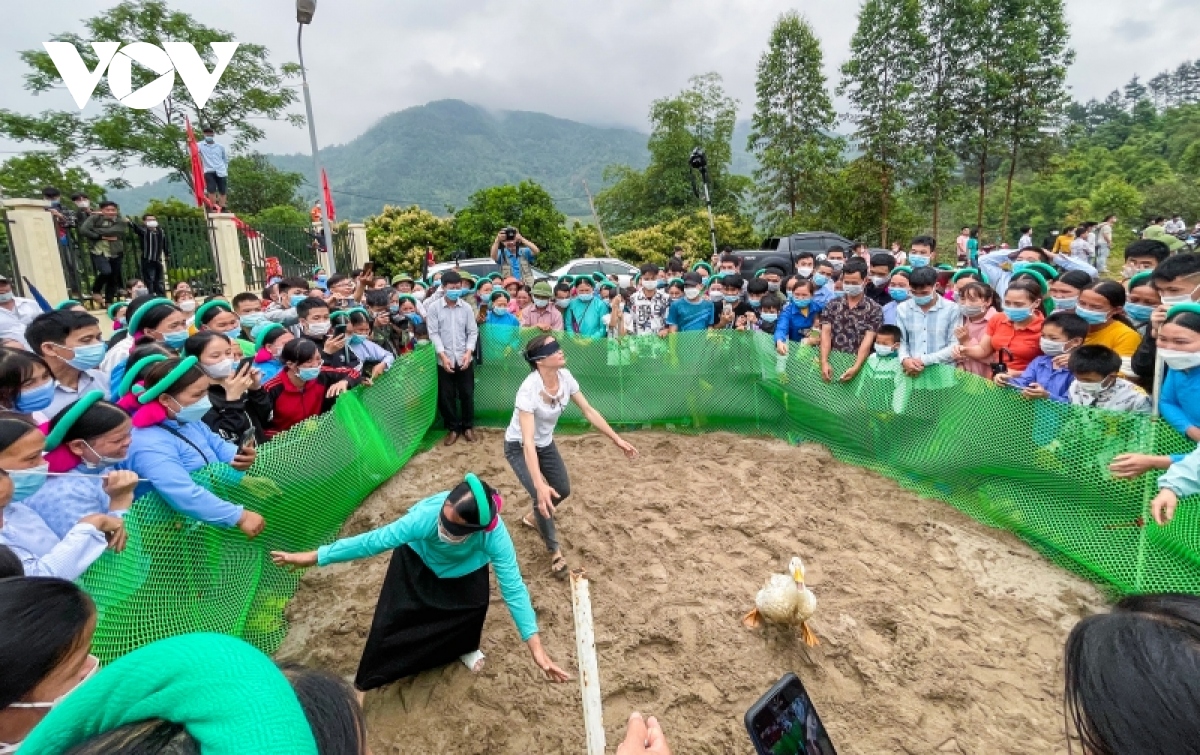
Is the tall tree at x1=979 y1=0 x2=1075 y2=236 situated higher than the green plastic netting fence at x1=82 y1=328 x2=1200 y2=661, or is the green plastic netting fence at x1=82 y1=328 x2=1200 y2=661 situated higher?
the tall tree at x1=979 y1=0 x2=1075 y2=236

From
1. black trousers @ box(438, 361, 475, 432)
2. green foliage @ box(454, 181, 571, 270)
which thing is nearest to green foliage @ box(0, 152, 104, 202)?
green foliage @ box(454, 181, 571, 270)

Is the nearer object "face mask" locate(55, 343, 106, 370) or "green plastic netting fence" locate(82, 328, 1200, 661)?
"green plastic netting fence" locate(82, 328, 1200, 661)

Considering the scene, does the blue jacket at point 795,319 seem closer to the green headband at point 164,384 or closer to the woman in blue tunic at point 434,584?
the woman in blue tunic at point 434,584

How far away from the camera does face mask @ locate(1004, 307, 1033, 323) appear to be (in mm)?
4238

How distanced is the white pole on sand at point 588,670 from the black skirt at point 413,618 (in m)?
1.48

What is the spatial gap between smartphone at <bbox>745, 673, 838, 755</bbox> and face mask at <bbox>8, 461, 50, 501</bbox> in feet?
8.67

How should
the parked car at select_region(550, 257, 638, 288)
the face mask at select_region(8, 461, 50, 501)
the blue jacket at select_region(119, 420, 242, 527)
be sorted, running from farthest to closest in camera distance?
the parked car at select_region(550, 257, 638, 288), the blue jacket at select_region(119, 420, 242, 527), the face mask at select_region(8, 461, 50, 501)

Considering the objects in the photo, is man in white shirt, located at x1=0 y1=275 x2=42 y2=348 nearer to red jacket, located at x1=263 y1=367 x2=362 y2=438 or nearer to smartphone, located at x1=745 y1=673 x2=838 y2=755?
red jacket, located at x1=263 y1=367 x2=362 y2=438

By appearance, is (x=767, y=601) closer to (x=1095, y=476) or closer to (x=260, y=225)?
(x=1095, y=476)

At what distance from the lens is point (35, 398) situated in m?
2.96

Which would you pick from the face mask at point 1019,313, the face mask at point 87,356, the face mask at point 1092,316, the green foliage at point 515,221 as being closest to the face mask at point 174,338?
the face mask at point 87,356

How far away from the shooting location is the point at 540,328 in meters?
6.85

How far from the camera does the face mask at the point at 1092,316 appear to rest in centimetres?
384

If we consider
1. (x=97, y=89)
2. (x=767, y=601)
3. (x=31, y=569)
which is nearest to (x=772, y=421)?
(x=767, y=601)
